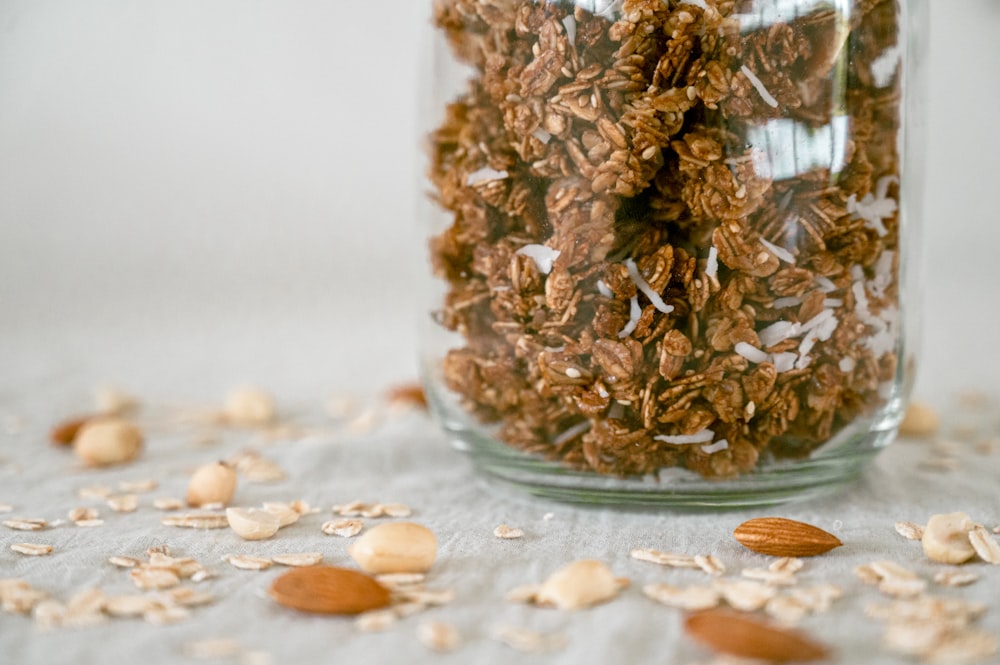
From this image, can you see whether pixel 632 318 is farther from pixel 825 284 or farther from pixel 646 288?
pixel 825 284

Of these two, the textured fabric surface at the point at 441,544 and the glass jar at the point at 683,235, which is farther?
the glass jar at the point at 683,235

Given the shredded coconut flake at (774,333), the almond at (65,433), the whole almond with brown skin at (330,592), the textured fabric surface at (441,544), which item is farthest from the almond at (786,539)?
the almond at (65,433)

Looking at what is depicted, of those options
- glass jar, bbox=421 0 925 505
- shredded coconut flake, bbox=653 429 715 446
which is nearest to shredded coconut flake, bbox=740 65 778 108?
glass jar, bbox=421 0 925 505

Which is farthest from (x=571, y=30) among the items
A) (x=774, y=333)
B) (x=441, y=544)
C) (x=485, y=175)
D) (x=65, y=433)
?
(x=65, y=433)

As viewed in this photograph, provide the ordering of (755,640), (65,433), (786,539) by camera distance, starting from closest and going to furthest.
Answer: (755,640) → (786,539) → (65,433)

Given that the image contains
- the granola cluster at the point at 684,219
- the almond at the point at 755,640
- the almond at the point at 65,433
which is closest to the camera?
the almond at the point at 755,640

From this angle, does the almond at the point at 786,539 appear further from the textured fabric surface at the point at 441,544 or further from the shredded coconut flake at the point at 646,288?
the shredded coconut flake at the point at 646,288

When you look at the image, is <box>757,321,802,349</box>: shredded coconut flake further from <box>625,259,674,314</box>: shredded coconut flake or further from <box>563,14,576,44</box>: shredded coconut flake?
<box>563,14,576,44</box>: shredded coconut flake

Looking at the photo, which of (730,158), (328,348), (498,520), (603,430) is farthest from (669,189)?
(328,348)
